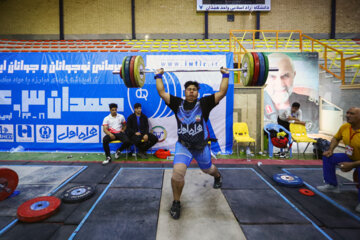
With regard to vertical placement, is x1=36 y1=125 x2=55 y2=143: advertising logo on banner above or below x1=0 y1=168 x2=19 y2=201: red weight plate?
above

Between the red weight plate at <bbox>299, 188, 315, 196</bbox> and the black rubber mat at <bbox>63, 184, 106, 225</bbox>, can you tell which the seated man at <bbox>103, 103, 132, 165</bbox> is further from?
the red weight plate at <bbox>299, 188, 315, 196</bbox>

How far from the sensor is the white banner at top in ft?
34.7

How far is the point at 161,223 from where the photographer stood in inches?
82.2

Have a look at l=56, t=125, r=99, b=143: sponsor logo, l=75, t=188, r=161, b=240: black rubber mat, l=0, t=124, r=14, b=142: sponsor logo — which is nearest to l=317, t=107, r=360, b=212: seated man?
l=75, t=188, r=161, b=240: black rubber mat

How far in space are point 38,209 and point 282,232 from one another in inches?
101

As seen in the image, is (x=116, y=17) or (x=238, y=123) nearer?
(x=238, y=123)

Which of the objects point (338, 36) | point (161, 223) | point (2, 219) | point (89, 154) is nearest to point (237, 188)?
point (161, 223)

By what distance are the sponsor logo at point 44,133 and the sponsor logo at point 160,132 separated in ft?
7.87

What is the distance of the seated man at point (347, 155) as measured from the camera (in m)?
2.40

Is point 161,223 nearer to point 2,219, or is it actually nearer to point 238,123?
point 2,219

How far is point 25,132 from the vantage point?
15.6 feet

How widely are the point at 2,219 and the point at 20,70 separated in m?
3.84

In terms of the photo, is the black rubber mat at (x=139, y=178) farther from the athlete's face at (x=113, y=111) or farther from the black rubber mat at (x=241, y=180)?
the athlete's face at (x=113, y=111)

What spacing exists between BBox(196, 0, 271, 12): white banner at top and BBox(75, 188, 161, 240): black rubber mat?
34.8 ft
